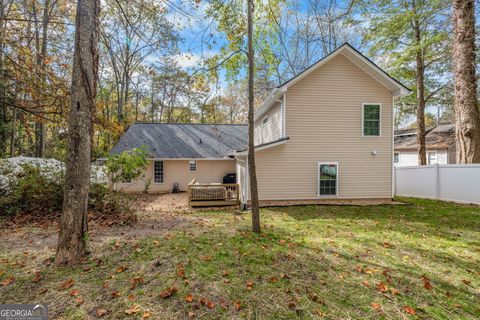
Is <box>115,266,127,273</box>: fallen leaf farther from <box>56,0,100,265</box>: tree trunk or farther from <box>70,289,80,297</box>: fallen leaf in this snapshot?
<box>56,0,100,265</box>: tree trunk

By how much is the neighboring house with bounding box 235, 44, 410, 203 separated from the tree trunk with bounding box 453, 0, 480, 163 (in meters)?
1.94

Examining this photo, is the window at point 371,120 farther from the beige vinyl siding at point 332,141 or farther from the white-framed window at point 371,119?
the beige vinyl siding at point 332,141

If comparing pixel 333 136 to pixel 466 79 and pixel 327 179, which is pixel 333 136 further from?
pixel 466 79

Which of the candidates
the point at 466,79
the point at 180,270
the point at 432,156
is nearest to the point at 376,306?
the point at 180,270

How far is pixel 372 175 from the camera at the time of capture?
10.5m

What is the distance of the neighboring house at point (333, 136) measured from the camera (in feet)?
33.0

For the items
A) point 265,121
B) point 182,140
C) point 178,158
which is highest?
point 265,121

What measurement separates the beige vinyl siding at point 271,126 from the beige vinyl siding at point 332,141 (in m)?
0.74

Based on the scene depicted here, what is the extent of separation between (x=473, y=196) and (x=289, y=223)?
→ 8.50 m

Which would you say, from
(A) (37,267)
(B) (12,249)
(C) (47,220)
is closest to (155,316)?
(A) (37,267)

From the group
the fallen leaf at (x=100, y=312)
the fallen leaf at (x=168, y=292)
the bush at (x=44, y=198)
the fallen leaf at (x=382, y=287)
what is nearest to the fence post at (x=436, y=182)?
the fallen leaf at (x=382, y=287)

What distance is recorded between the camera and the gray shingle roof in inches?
641

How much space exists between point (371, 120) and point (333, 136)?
→ 6.33ft

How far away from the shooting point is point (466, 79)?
8969 mm
